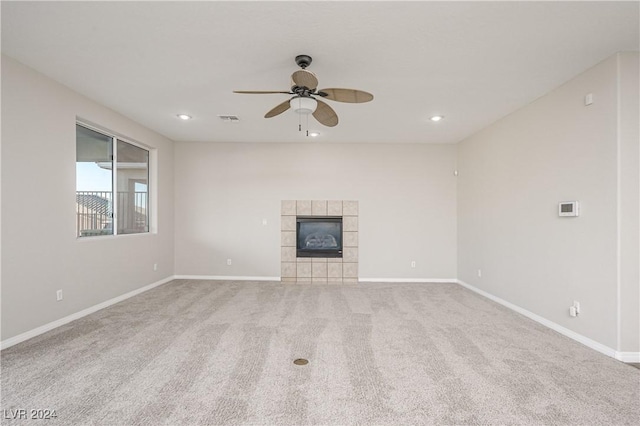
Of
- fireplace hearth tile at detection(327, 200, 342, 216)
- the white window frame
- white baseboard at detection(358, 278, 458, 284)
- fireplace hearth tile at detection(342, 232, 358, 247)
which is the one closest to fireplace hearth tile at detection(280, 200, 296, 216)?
fireplace hearth tile at detection(327, 200, 342, 216)

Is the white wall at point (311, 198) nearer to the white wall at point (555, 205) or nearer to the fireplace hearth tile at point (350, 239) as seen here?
the fireplace hearth tile at point (350, 239)

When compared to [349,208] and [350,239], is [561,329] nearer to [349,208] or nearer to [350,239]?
[350,239]

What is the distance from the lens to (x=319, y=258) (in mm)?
5676

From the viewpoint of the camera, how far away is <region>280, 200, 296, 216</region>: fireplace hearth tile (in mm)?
5727

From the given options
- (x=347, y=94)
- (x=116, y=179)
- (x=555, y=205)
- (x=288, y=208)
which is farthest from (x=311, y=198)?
(x=555, y=205)

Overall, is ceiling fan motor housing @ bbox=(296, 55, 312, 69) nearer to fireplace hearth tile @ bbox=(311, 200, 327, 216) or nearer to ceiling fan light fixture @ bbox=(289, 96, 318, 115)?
ceiling fan light fixture @ bbox=(289, 96, 318, 115)

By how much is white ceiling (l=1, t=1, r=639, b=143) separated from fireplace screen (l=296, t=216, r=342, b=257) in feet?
7.71

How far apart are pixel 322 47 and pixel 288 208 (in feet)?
11.6

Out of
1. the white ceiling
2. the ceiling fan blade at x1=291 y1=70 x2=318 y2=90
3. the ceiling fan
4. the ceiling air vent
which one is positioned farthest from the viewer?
the ceiling air vent

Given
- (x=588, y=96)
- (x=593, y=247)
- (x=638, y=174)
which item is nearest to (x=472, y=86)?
(x=588, y=96)

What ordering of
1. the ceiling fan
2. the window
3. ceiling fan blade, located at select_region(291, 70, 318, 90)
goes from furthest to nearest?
the window < the ceiling fan < ceiling fan blade, located at select_region(291, 70, 318, 90)

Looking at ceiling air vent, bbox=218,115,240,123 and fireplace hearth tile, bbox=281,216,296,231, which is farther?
fireplace hearth tile, bbox=281,216,296,231

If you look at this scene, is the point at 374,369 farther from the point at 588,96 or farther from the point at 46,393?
the point at 588,96

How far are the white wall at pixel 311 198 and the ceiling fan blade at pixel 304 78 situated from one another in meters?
3.30
